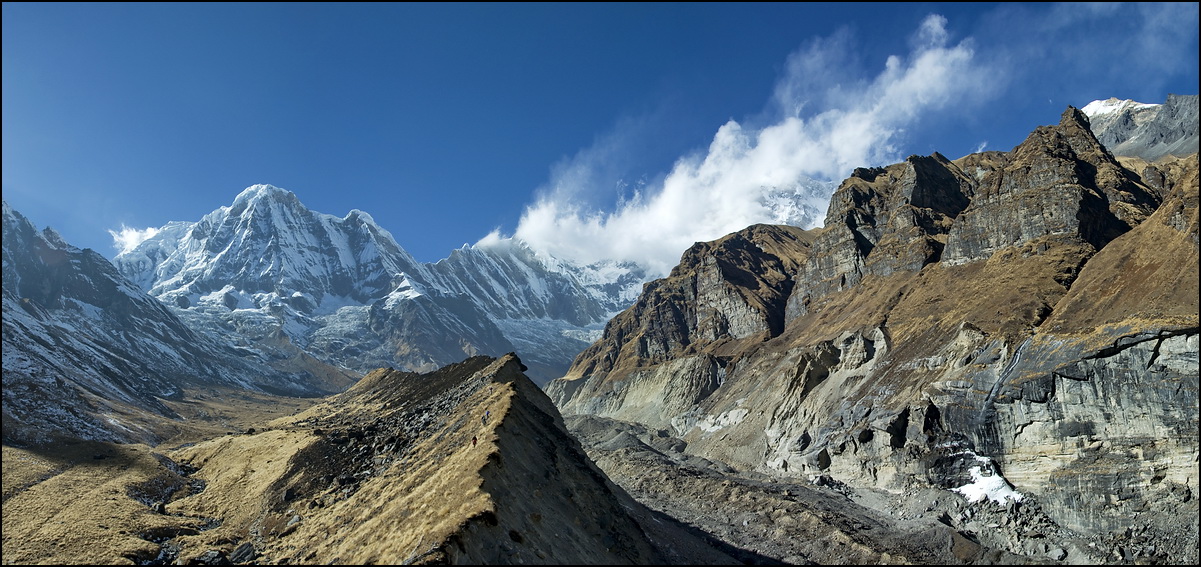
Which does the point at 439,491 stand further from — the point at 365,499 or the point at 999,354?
the point at 999,354

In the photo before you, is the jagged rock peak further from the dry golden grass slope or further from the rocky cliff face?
the rocky cliff face

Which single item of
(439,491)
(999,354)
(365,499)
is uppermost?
(365,499)

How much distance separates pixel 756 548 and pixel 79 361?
173m

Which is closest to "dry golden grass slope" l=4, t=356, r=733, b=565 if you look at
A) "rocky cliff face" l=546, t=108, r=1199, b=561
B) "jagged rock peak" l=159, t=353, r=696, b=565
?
"jagged rock peak" l=159, t=353, r=696, b=565

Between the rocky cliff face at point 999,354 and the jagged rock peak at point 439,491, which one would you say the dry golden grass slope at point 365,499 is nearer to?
the jagged rock peak at point 439,491

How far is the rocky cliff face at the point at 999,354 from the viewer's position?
57.6 m

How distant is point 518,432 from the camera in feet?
135

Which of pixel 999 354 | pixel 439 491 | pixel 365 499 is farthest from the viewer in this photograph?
pixel 999 354

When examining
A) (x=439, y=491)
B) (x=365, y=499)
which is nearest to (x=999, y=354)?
(x=439, y=491)

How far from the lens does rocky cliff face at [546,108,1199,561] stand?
189 ft

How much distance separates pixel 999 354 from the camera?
253ft

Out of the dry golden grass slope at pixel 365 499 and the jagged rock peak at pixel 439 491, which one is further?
the dry golden grass slope at pixel 365 499

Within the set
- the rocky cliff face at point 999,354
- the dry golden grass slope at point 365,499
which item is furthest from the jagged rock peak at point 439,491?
the rocky cliff face at point 999,354

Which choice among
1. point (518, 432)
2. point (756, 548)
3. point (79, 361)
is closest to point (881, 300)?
point (756, 548)
